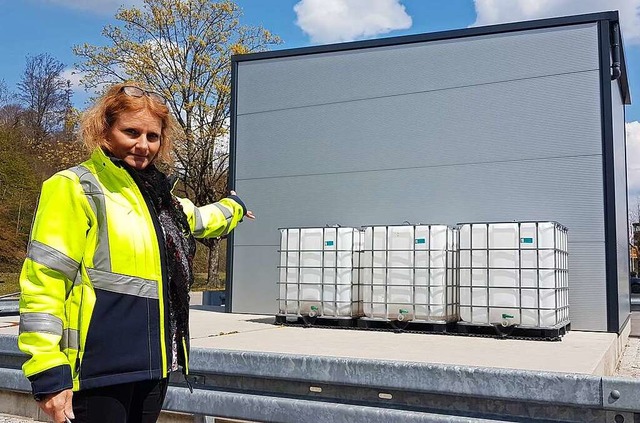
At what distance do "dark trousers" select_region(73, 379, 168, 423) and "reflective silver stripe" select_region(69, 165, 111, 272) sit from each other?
443 millimetres

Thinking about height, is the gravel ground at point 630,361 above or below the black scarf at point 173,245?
below

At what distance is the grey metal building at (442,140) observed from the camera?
12039 mm

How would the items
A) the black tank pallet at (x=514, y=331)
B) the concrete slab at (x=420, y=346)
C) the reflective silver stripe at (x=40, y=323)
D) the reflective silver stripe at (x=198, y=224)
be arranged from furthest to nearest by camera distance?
the black tank pallet at (x=514, y=331), the concrete slab at (x=420, y=346), the reflective silver stripe at (x=198, y=224), the reflective silver stripe at (x=40, y=323)

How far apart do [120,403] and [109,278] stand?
462 mm

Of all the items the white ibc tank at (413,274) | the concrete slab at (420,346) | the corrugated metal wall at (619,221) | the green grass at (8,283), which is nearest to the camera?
the concrete slab at (420,346)

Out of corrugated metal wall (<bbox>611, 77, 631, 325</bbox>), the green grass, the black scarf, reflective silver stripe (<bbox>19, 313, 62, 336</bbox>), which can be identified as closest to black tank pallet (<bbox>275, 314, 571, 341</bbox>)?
corrugated metal wall (<bbox>611, 77, 631, 325</bbox>)

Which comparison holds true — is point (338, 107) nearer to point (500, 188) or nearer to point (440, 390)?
point (500, 188)

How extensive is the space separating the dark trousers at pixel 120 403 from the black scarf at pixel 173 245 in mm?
192

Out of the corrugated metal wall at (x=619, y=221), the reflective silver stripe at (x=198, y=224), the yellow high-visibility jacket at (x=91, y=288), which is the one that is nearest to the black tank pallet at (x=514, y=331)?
the corrugated metal wall at (x=619, y=221)

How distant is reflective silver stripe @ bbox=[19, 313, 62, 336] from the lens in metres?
2.21

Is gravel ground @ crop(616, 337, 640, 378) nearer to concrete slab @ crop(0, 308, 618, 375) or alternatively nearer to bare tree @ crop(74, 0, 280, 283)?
concrete slab @ crop(0, 308, 618, 375)

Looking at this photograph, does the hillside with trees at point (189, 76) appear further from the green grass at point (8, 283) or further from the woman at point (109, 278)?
the woman at point (109, 278)

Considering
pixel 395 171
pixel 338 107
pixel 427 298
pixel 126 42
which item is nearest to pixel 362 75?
pixel 338 107

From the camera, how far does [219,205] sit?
3150 mm
